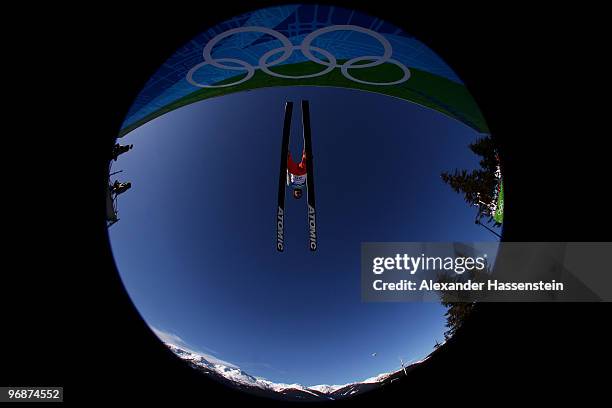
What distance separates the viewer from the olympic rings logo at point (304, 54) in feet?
20.6

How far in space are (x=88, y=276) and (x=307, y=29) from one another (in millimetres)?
6485

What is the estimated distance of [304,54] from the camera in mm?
9000

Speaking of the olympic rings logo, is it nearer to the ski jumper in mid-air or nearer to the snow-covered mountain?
the ski jumper in mid-air

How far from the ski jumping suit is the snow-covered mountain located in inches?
219

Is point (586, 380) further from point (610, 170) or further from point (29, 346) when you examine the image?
point (29, 346)

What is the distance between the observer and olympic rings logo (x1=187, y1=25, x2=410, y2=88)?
6.27 meters

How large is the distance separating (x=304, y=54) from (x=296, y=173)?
138 inches

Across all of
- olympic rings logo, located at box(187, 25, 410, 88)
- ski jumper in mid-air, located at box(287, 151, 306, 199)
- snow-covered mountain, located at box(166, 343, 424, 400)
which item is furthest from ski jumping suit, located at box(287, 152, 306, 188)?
snow-covered mountain, located at box(166, 343, 424, 400)

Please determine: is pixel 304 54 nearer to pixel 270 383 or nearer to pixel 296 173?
pixel 296 173

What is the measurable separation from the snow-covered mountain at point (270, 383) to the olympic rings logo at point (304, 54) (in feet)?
20.3

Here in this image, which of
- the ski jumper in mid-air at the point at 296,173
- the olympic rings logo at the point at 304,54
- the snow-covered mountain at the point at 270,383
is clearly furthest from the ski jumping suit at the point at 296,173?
the snow-covered mountain at the point at 270,383

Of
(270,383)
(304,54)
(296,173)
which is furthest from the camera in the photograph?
(296,173)

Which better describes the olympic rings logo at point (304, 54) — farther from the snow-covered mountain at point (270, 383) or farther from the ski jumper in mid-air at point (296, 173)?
the snow-covered mountain at point (270, 383)

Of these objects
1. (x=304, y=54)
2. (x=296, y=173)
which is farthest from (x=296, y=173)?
(x=304, y=54)
